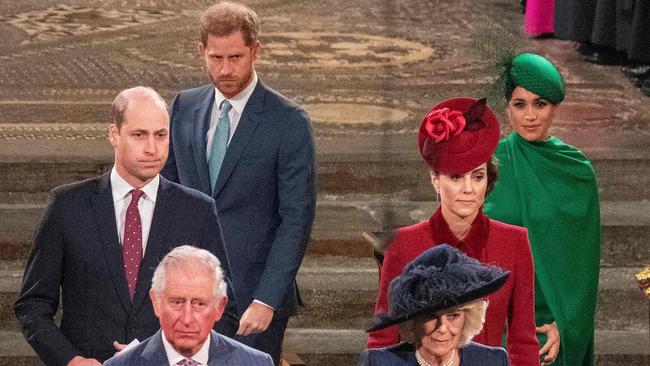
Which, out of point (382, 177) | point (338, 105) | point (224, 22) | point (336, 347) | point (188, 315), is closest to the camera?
point (188, 315)

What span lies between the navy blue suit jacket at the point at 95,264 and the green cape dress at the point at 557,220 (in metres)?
1.06

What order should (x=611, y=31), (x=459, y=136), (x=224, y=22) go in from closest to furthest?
(x=459, y=136) < (x=224, y=22) < (x=611, y=31)

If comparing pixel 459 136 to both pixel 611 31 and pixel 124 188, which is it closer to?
pixel 124 188

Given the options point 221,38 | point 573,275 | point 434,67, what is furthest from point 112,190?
point 434,67

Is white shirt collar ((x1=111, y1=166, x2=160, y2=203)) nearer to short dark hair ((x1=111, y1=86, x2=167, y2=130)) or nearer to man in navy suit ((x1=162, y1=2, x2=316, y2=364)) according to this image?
short dark hair ((x1=111, y1=86, x2=167, y2=130))

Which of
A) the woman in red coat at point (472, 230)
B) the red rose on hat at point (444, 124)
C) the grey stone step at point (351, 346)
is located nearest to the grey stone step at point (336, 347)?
the grey stone step at point (351, 346)

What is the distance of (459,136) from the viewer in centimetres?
416

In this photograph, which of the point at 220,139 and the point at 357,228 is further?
the point at 357,228

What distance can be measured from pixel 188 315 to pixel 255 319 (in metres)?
1.05

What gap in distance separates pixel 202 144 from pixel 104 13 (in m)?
6.61

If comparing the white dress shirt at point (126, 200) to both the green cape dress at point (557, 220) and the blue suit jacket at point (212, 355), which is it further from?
the green cape dress at point (557, 220)

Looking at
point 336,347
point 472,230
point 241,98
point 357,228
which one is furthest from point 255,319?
point 357,228

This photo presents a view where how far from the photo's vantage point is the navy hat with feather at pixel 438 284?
147 inches

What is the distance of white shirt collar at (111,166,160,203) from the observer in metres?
4.19
